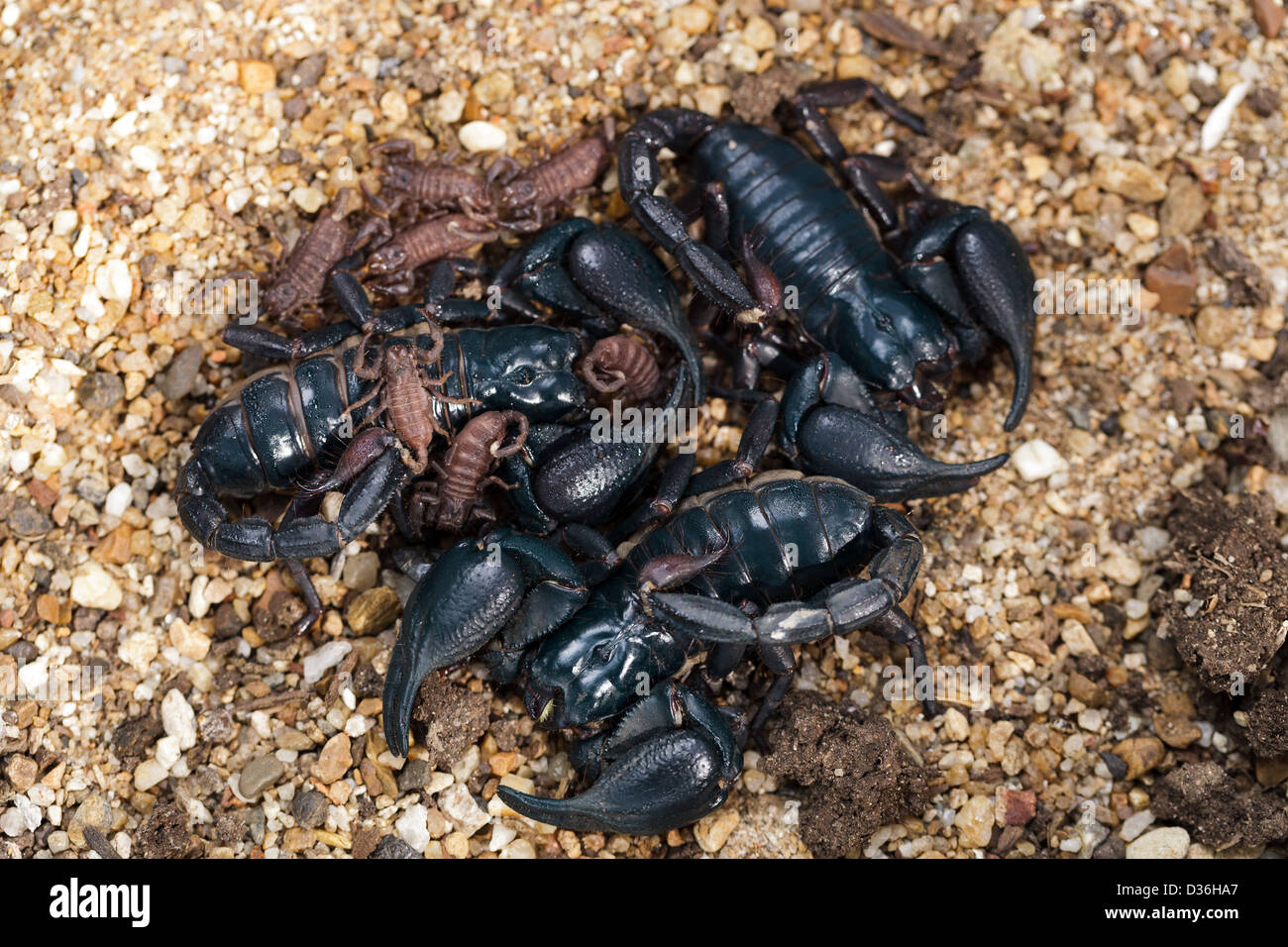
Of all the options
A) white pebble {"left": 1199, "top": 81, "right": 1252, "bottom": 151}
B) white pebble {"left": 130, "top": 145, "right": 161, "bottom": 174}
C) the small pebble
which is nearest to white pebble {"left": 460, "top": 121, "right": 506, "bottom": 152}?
white pebble {"left": 130, "top": 145, "right": 161, "bottom": 174}

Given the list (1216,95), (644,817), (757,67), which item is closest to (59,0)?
(757,67)

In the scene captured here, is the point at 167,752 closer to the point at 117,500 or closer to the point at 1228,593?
the point at 117,500

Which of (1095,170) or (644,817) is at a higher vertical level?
(1095,170)

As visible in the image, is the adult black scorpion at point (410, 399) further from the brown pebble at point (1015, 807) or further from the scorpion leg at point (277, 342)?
the brown pebble at point (1015, 807)

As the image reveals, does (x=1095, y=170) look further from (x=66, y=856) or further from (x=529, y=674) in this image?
(x=66, y=856)

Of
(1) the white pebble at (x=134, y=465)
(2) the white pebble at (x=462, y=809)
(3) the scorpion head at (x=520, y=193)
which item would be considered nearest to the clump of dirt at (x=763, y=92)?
(3) the scorpion head at (x=520, y=193)

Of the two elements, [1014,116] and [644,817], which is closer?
[644,817]

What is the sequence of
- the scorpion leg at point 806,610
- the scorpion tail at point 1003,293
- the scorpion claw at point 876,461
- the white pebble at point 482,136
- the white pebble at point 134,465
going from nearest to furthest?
the scorpion leg at point 806,610
the scorpion claw at point 876,461
the white pebble at point 134,465
the scorpion tail at point 1003,293
the white pebble at point 482,136
